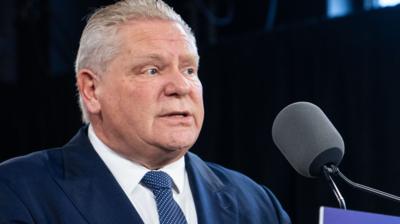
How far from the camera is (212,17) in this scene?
4.29 metres

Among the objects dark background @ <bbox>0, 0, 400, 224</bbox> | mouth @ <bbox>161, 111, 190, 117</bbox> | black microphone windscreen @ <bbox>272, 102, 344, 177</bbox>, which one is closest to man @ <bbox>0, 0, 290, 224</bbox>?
mouth @ <bbox>161, 111, 190, 117</bbox>

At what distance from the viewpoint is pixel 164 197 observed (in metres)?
1.75

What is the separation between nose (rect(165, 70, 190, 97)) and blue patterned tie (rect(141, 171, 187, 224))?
0.22 meters

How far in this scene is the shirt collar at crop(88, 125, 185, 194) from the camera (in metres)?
1.78

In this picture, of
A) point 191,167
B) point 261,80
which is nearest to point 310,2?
point 261,80

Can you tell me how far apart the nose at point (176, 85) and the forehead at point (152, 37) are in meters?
0.07

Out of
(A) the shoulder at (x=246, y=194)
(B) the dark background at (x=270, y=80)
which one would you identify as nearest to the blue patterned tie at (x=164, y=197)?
(A) the shoulder at (x=246, y=194)

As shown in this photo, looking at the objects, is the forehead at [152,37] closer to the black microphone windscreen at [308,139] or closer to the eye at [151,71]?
the eye at [151,71]

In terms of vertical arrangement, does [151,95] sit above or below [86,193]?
above

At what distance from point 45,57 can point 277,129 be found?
3818mm

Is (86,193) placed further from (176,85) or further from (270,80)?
(270,80)

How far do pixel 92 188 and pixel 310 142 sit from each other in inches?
21.8

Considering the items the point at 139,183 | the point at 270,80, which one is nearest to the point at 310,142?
the point at 139,183

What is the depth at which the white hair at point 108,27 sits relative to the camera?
1816 millimetres
